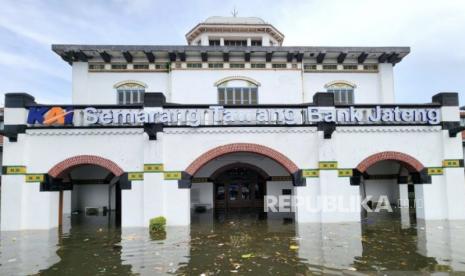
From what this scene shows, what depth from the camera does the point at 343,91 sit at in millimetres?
20531

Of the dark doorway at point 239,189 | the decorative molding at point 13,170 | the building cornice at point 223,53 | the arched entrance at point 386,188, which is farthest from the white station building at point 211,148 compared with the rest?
the dark doorway at point 239,189

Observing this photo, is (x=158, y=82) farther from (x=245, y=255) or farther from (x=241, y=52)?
(x=245, y=255)

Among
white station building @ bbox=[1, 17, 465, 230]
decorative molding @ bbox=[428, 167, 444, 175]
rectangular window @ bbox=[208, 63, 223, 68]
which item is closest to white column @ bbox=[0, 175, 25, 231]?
white station building @ bbox=[1, 17, 465, 230]

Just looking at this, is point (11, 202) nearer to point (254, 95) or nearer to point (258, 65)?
point (254, 95)

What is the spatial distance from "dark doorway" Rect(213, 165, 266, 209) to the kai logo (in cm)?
921

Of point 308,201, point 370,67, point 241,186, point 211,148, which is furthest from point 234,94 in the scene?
point 370,67

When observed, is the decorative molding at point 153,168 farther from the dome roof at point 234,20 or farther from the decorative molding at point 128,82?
the dome roof at point 234,20

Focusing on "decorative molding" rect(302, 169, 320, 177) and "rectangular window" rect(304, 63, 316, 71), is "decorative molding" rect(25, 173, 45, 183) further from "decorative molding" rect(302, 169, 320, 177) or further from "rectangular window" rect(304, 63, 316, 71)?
"rectangular window" rect(304, 63, 316, 71)

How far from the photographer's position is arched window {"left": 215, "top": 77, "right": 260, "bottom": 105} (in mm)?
19906

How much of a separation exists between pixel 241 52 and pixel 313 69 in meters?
4.47

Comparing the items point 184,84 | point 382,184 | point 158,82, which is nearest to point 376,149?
point 382,184

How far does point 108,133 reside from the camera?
14125mm

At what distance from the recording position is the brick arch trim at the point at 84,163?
13.9 meters

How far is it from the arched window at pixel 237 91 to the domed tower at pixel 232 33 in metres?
5.58
